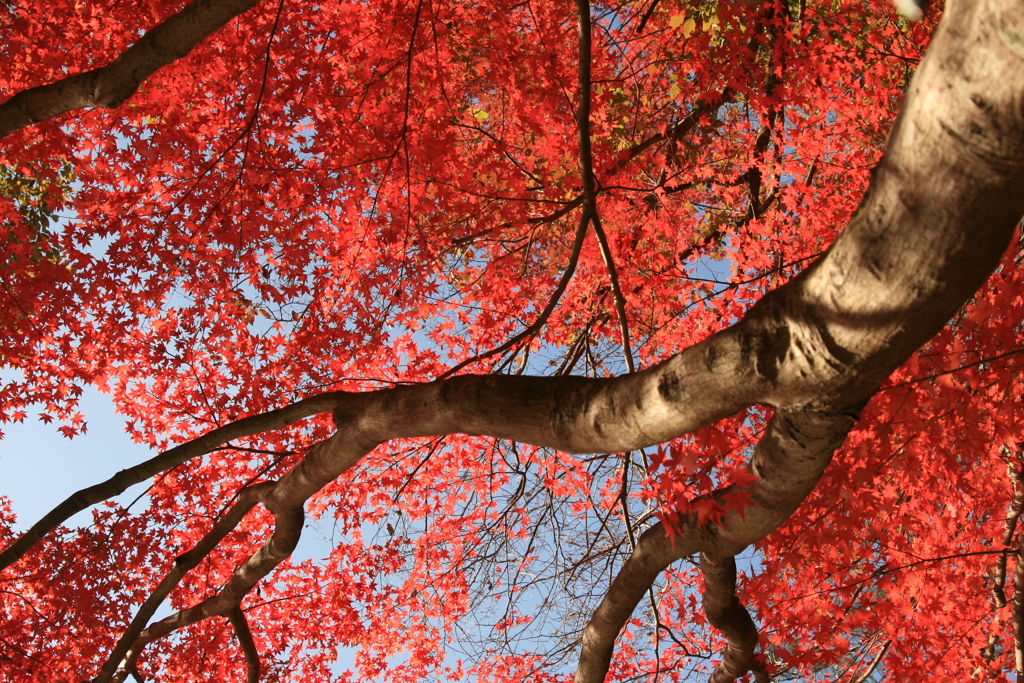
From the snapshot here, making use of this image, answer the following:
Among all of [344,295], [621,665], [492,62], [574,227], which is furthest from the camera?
[574,227]

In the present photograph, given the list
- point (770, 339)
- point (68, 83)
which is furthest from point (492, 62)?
point (770, 339)

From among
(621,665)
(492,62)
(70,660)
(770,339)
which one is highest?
(492,62)

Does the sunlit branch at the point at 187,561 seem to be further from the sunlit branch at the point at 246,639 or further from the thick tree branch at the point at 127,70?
the thick tree branch at the point at 127,70

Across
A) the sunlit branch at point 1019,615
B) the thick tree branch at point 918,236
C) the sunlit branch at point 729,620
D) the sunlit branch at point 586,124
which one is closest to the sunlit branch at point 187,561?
the sunlit branch at point 586,124

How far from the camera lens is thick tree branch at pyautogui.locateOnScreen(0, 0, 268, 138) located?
2717mm

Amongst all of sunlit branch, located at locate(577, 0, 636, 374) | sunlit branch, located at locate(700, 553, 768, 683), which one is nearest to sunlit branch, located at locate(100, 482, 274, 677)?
sunlit branch, located at locate(577, 0, 636, 374)

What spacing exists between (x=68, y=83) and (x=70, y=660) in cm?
592

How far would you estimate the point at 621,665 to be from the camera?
21.4ft

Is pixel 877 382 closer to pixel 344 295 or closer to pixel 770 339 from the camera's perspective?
pixel 770 339

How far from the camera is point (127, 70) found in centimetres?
281

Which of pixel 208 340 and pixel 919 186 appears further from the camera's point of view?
pixel 208 340

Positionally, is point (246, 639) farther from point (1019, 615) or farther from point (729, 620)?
point (1019, 615)

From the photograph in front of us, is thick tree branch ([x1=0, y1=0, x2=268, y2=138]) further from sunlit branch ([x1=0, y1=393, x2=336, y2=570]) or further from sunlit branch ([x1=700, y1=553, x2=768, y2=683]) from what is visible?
sunlit branch ([x1=700, y1=553, x2=768, y2=683])

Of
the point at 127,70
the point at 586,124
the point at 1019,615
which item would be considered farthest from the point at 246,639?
the point at 1019,615
